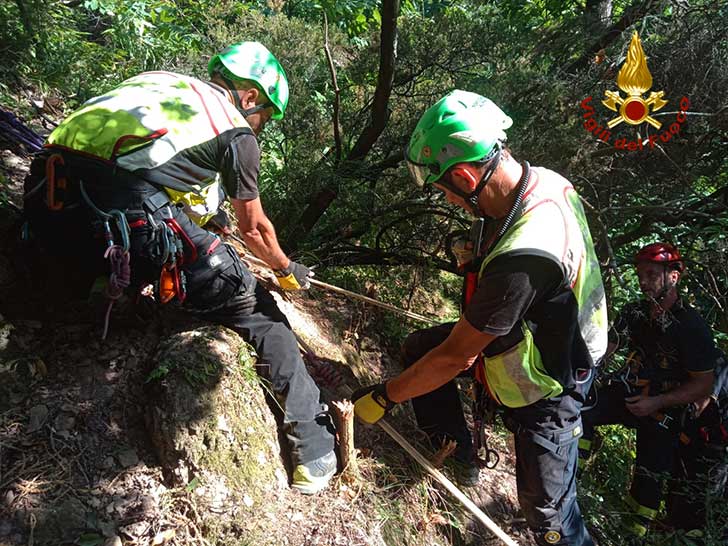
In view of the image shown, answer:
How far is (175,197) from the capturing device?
2.58 metres

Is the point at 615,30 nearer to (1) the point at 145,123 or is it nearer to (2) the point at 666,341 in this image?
(2) the point at 666,341

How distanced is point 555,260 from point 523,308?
24cm

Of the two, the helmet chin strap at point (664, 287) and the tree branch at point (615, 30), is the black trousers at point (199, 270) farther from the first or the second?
the tree branch at point (615, 30)

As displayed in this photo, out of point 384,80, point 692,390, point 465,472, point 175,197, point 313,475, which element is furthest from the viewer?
point 384,80

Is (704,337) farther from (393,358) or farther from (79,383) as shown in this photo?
(79,383)

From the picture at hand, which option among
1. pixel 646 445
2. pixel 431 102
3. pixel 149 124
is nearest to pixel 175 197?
pixel 149 124

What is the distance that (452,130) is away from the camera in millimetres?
2285

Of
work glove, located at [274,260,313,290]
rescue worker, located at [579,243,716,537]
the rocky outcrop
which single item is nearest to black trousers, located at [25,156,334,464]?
the rocky outcrop

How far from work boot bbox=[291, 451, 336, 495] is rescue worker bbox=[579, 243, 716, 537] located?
228cm

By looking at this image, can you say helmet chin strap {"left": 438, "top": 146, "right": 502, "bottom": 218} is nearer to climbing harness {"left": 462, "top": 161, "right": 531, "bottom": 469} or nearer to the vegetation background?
climbing harness {"left": 462, "top": 161, "right": 531, "bottom": 469}

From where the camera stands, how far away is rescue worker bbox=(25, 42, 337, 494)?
238cm

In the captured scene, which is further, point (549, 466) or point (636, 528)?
point (636, 528)

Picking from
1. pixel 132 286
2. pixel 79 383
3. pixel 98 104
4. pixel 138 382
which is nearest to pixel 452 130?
pixel 98 104

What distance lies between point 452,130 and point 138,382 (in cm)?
213
